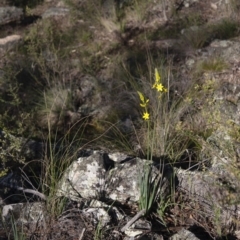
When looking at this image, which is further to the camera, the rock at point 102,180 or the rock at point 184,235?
the rock at point 102,180

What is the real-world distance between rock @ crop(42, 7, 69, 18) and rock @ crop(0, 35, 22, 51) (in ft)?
2.37

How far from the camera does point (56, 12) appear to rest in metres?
7.55

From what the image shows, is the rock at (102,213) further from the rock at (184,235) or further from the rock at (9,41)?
the rock at (9,41)

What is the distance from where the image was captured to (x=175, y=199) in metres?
3.59

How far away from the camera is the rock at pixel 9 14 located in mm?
7411

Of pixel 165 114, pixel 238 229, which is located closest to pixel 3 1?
pixel 165 114

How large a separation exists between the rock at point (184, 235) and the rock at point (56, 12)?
16.5 ft

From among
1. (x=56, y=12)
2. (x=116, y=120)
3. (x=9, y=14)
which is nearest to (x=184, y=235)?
(x=116, y=120)

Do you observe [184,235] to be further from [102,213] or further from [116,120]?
[116,120]

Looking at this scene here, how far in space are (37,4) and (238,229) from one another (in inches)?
226

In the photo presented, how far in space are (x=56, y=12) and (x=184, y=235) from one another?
514cm

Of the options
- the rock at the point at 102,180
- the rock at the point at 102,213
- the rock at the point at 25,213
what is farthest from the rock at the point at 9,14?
the rock at the point at 102,213

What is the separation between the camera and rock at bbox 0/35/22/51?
6.81 m

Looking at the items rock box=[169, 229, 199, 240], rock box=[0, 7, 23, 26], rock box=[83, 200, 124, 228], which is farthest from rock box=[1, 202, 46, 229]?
rock box=[0, 7, 23, 26]
